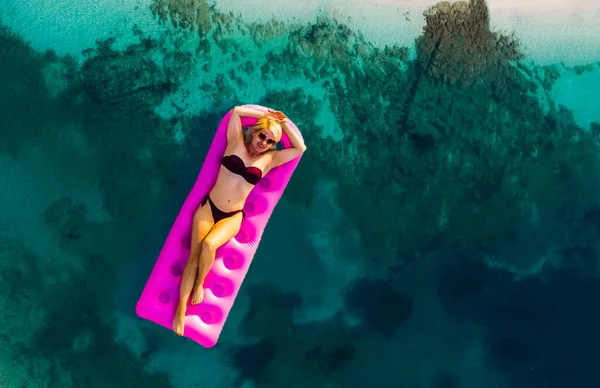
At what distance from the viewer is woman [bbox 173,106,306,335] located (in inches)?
195

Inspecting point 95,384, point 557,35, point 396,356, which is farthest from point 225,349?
point 557,35

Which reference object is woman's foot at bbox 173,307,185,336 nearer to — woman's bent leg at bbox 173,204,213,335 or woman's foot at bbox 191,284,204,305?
woman's bent leg at bbox 173,204,213,335

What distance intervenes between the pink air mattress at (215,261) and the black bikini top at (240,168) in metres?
0.23

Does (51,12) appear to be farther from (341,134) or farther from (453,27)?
(453,27)

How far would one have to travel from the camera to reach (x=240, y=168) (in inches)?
195

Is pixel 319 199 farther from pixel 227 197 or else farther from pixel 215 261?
pixel 215 261

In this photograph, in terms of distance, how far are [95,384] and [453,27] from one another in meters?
6.17

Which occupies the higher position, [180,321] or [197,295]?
[197,295]

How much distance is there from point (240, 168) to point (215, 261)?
107 centimetres

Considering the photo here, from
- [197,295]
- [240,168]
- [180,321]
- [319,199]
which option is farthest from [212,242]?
[319,199]

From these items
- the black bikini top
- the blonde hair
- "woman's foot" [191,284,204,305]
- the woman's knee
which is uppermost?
the blonde hair

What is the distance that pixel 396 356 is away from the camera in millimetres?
5996

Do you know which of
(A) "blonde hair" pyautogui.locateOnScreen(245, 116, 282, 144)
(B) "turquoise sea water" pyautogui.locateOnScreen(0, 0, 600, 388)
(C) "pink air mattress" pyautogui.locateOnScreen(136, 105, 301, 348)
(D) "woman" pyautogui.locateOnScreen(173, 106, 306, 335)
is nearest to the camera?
(A) "blonde hair" pyautogui.locateOnScreen(245, 116, 282, 144)

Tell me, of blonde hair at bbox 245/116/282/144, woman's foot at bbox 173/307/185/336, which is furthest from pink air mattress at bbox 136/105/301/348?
blonde hair at bbox 245/116/282/144
